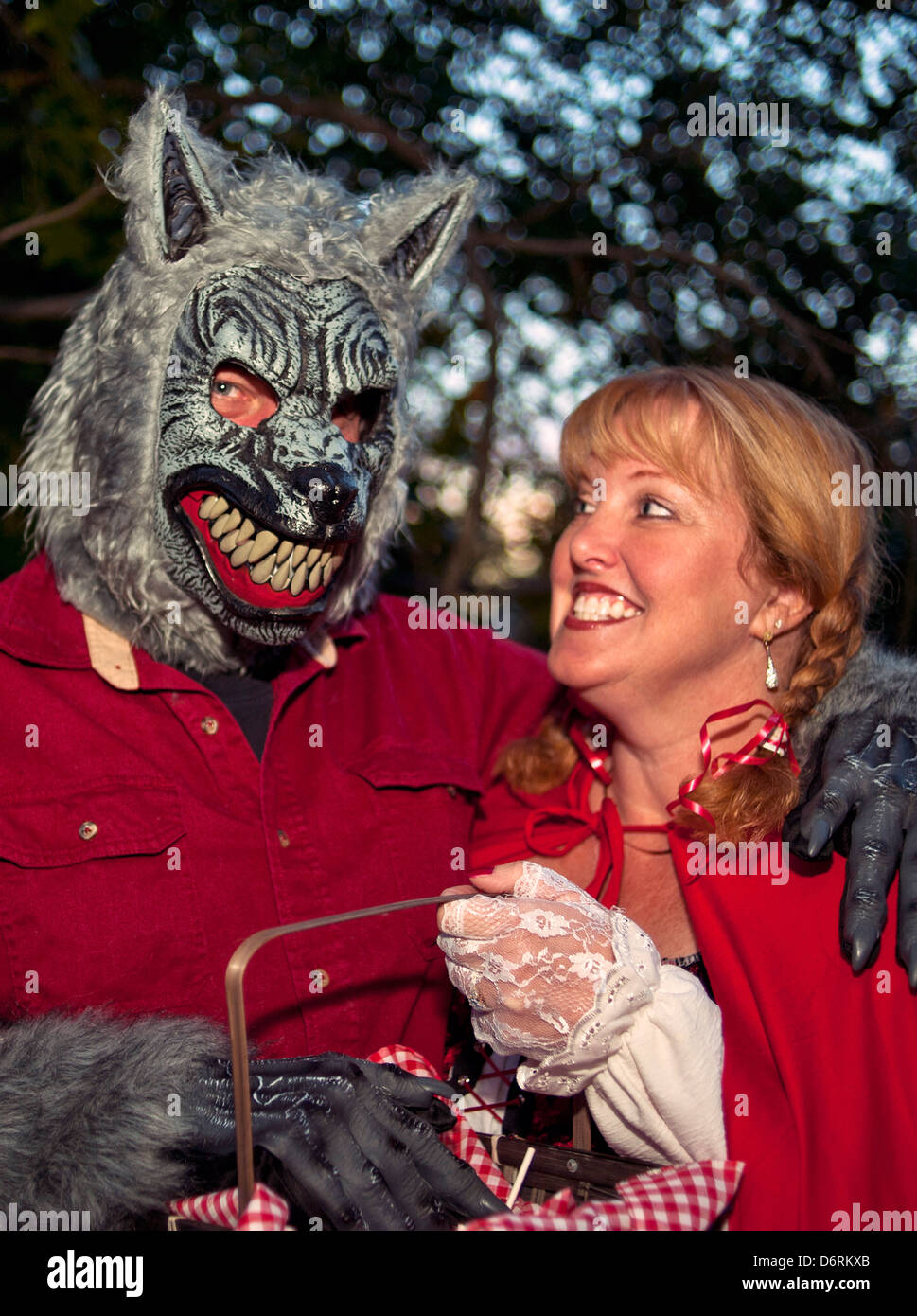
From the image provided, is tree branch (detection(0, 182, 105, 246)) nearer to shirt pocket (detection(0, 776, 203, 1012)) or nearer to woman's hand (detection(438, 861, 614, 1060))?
shirt pocket (detection(0, 776, 203, 1012))

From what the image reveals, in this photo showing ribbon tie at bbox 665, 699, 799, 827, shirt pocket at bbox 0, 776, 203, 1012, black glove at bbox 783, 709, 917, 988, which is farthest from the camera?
ribbon tie at bbox 665, 699, 799, 827

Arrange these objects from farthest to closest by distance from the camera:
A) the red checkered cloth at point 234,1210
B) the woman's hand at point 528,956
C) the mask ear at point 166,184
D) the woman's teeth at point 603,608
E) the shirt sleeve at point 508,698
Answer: the shirt sleeve at point 508,698 → the woman's teeth at point 603,608 → the mask ear at point 166,184 → the woman's hand at point 528,956 → the red checkered cloth at point 234,1210

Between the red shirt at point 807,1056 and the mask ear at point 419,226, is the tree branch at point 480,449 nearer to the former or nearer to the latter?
the mask ear at point 419,226

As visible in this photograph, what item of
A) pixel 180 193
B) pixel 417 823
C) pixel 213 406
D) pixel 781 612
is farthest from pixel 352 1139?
pixel 180 193

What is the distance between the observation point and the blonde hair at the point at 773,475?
2322 millimetres

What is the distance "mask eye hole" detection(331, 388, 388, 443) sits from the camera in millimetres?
2339

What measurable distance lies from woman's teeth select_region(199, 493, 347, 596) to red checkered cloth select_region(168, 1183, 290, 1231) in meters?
1.04

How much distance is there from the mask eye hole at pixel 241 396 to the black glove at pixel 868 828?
1245mm

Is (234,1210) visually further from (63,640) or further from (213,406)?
(213,406)

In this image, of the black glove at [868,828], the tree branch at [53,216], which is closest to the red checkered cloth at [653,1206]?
the black glove at [868,828]

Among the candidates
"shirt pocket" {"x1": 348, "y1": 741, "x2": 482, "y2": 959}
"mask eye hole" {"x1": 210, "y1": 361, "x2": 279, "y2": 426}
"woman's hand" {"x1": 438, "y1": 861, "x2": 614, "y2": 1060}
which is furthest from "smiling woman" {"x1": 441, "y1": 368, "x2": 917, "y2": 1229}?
"mask eye hole" {"x1": 210, "y1": 361, "x2": 279, "y2": 426}

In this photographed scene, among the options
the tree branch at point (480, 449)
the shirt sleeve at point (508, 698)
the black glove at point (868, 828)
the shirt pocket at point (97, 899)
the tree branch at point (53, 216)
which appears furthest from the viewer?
the tree branch at point (480, 449)

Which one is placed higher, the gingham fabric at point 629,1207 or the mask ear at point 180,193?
the mask ear at point 180,193

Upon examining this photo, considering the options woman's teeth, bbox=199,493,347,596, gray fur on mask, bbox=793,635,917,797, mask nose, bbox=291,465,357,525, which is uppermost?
mask nose, bbox=291,465,357,525
